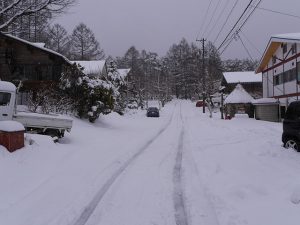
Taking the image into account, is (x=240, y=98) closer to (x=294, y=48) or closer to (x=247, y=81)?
(x=294, y=48)

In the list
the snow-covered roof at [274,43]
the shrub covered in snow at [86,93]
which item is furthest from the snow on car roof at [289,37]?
the shrub covered in snow at [86,93]

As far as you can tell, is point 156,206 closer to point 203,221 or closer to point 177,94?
point 203,221

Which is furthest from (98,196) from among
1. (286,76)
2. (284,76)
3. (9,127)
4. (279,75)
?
(279,75)

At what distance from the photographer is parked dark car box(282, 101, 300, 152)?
11953 mm

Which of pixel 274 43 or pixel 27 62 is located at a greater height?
pixel 274 43

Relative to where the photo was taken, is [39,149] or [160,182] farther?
[39,149]

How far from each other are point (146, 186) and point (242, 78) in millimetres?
59342

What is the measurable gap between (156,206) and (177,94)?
353 ft

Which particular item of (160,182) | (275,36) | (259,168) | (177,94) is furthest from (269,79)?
(177,94)

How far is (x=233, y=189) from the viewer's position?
773 cm

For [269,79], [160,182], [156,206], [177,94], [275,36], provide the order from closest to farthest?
[156,206] < [160,182] < [275,36] < [269,79] < [177,94]

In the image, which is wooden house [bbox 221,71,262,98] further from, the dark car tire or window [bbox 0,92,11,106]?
window [bbox 0,92,11,106]

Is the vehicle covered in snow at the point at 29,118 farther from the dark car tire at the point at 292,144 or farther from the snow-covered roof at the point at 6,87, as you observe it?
the dark car tire at the point at 292,144

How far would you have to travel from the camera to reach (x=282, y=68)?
3133cm
